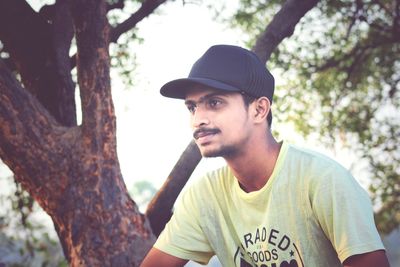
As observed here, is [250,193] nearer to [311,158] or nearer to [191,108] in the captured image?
[311,158]

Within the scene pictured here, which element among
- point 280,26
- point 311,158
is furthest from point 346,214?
point 280,26

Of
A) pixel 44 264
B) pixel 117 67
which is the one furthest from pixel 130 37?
pixel 44 264

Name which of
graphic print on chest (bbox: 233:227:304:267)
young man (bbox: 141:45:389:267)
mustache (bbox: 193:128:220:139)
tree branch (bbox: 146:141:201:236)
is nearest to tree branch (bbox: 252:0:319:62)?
tree branch (bbox: 146:141:201:236)

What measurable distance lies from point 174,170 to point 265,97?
2.05 m

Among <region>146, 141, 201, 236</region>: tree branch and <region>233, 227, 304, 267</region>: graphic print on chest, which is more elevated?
<region>146, 141, 201, 236</region>: tree branch

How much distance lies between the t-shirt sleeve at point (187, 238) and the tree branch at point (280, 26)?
235 centimetres

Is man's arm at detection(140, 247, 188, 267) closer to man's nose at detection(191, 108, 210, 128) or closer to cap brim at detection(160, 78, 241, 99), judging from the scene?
man's nose at detection(191, 108, 210, 128)

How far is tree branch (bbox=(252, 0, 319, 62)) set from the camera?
466cm

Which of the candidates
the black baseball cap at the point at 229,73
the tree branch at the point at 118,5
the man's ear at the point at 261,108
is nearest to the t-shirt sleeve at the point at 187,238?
the man's ear at the point at 261,108

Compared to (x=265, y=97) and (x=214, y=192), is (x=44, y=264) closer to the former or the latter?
(x=214, y=192)

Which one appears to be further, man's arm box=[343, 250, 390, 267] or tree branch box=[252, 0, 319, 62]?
tree branch box=[252, 0, 319, 62]

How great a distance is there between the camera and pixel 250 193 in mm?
2578

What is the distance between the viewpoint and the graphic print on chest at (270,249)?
93.9 inches

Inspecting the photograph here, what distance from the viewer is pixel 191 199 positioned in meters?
2.88
